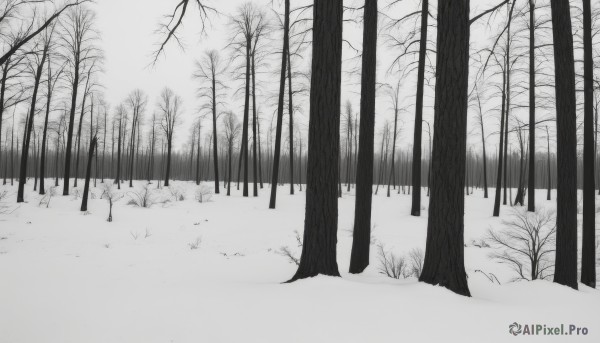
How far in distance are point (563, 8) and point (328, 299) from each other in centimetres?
553

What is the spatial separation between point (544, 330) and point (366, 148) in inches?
137

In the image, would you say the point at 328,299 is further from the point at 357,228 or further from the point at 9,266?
the point at 9,266

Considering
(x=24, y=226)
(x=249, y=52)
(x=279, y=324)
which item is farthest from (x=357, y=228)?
(x=249, y=52)

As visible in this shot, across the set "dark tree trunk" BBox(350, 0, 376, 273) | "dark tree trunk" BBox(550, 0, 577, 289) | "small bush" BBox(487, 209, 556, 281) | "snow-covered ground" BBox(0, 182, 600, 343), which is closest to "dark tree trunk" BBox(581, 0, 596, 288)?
"small bush" BBox(487, 209, 556, 281)

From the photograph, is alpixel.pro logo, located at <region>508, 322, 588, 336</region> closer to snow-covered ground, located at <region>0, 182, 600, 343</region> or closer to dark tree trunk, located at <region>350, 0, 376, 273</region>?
snow-covered ground, located at <region>0, 182, 600, 343</region>

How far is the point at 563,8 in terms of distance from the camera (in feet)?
15.1

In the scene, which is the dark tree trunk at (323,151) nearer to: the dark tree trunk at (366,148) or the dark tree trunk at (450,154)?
the dark tree trunk at (450,154)

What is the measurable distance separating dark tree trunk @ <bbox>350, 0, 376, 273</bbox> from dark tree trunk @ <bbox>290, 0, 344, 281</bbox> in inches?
66.1

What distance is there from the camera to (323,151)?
3871 millimetres

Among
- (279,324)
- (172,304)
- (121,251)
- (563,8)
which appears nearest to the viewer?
(279,324)

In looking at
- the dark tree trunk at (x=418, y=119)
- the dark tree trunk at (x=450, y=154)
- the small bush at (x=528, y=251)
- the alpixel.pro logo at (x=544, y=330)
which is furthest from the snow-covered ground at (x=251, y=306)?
the dark tree trunk at (x=418, y=119)

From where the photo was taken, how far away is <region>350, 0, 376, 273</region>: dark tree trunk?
5.43m

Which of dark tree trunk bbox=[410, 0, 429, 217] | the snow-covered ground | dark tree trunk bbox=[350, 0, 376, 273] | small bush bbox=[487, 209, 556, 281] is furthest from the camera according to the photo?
dark tree trunk bbox=[410, 0, 429, 217]

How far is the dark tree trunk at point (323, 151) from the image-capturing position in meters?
3.84
